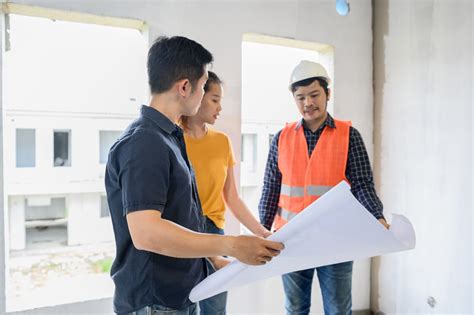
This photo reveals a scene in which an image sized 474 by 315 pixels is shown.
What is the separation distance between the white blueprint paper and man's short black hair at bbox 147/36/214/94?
0.44m

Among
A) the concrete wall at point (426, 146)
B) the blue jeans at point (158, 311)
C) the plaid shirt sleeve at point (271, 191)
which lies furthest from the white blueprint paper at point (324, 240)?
the concrete wall at point (426, 146)

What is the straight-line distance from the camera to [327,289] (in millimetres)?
1587

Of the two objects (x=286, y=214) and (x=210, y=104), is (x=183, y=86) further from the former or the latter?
(x=286, y=214)

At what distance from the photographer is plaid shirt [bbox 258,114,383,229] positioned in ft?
4.86

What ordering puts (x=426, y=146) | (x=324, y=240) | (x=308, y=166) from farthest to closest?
(x=426, y=146)
(x=308, y=166)
(x=324, y=240)

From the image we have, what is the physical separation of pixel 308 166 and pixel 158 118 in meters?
0.86

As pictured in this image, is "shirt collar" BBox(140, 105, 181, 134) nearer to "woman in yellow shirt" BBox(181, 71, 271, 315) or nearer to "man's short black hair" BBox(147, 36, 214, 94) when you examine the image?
"man's short black hair" BBox(147, 36, 214, 94)

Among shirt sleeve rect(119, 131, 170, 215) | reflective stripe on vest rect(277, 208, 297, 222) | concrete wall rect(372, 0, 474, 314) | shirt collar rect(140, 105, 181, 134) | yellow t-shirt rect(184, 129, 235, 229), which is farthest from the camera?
concrete wall rect(372, 0, 474, 314)

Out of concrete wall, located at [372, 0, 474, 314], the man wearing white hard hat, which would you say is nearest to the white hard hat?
the man wearing white hard hat

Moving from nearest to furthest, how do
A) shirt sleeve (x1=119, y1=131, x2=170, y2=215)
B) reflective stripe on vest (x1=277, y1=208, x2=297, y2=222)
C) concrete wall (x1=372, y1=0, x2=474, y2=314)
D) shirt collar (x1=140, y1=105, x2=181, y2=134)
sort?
1. shirt sleeve (x1=119, y1=131, x2=170, y2=215)
2. shirt collar (x1=140, y1=105, x2=181, y2=134)
3. reflective stripe on vest (x1=277, y1=208, x2=297, y2=222)
4. concrete wall (x1=372, y1=0, x2=474, y2=314)

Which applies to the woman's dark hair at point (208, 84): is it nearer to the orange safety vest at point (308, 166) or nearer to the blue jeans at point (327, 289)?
the orange safety vest at point (308, 166)

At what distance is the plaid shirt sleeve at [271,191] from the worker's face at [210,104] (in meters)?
0.38

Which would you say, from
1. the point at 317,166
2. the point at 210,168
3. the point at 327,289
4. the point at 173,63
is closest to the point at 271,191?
the point at 317,166

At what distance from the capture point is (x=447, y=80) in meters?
1.79
